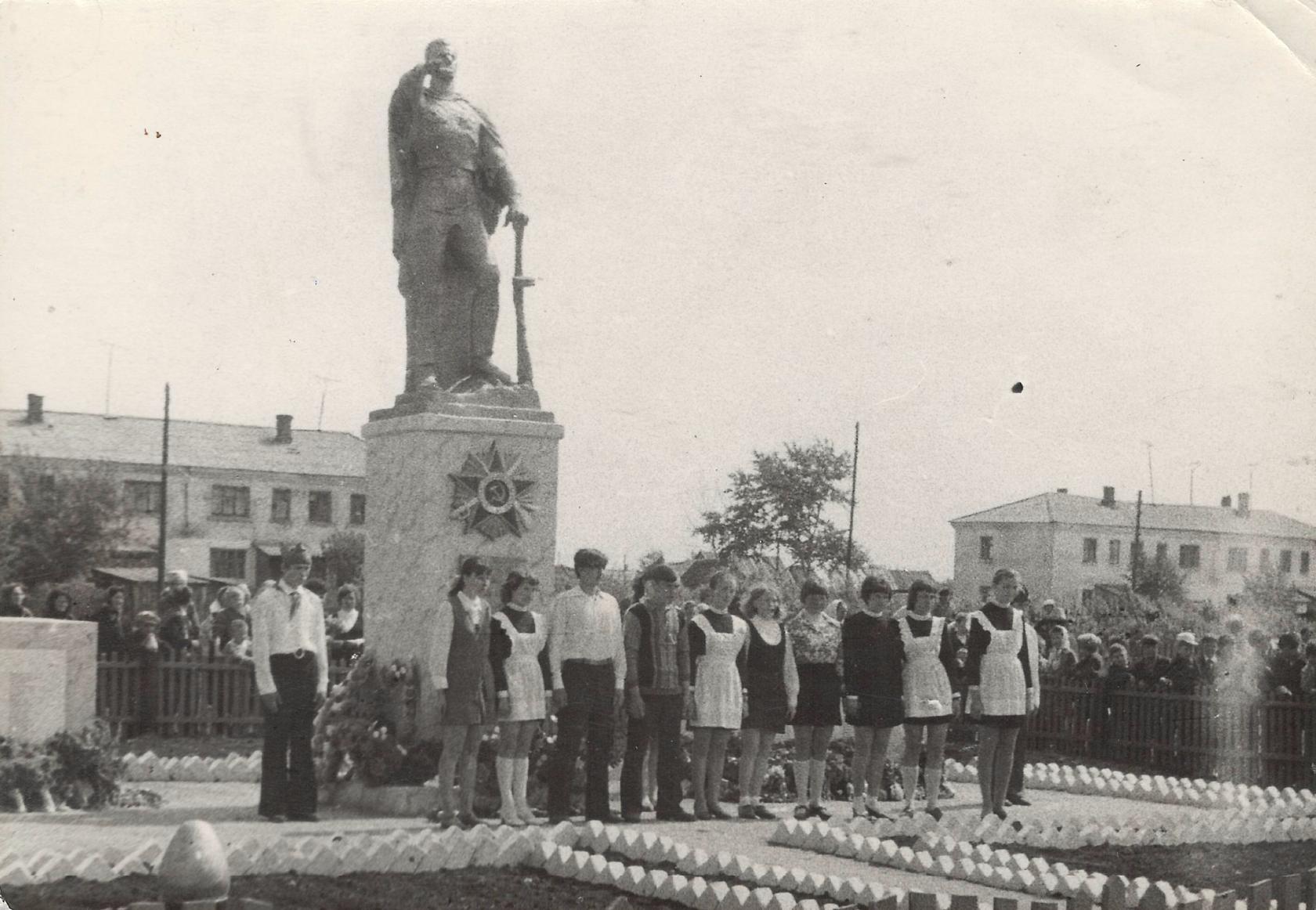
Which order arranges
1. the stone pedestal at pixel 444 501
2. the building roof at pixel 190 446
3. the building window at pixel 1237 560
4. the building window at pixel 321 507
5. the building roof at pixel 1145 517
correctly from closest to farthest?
1. the stone pedestal at pixel 444 501
2. the building roof at pixel 1145 517
3. the building window at pixel 1237 560
4. the building roof at pixel 190 446
5. the building window at pixel 321 507

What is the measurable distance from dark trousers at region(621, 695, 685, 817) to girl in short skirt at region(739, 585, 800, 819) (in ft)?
1.47

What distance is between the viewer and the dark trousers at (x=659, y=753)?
391 inches

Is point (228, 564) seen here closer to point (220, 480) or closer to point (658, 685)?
point (220, 480)

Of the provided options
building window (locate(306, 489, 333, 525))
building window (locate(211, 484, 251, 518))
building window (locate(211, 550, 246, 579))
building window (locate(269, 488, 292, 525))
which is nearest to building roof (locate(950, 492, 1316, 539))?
building window (locate(269, 488, 292, 525))

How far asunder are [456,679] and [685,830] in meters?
1.47

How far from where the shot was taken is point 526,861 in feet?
27.2

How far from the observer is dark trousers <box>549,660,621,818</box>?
9641 mm

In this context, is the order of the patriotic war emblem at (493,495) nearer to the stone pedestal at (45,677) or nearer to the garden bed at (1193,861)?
the stone pedestal at (45,677)

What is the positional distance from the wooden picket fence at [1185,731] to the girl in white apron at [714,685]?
5834 millimetres

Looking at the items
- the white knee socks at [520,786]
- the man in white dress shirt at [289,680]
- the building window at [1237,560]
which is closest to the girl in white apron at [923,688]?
the white knee socks at [520,786]

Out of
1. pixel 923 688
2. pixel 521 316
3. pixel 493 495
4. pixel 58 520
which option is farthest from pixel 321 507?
pixel 923 688

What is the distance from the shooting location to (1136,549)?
63.6 ft

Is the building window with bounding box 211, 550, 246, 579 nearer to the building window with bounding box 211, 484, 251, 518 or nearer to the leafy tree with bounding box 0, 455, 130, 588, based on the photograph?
the building window with bounding box 211, 484, 251, 518

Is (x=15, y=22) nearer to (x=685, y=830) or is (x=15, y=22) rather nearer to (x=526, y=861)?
(x=526, y=861)
